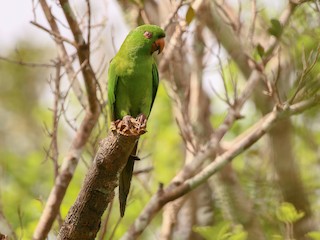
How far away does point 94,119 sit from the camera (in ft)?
14.9

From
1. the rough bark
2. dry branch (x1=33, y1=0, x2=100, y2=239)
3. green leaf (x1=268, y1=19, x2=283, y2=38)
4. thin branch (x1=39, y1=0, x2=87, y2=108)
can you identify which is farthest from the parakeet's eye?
the rough bark

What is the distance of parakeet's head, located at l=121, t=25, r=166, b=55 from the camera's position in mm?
4016

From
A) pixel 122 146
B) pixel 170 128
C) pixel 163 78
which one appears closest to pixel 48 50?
pixel 170 128

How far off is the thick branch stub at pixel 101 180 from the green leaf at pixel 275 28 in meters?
1.65

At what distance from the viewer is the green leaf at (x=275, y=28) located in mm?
4445

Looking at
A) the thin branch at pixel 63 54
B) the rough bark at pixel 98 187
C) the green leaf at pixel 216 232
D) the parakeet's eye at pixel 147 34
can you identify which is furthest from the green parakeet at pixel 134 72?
the rough bark at pixel 98 187

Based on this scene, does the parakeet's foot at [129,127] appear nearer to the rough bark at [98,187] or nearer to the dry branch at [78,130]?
the rough bark at [98,187]

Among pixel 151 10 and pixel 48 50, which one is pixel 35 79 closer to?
pixel 48 50

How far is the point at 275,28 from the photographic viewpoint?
4477 mm

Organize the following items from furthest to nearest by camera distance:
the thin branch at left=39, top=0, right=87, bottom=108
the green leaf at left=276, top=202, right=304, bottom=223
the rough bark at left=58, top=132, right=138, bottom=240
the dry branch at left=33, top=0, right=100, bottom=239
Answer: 1. the thin branch at left=39, top=0, right=87, bottom=108
2. the green leaf at left=276, top=202, right=304, bottom=223
3. the dry branch at left=33, top=0, right=100, bottom=239
4. the rough bark at left=58, top=132, right=138, bottom=240

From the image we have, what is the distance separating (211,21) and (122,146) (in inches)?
122

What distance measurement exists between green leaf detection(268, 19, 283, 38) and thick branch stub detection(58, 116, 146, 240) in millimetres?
1645

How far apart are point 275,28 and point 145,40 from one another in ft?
3.26

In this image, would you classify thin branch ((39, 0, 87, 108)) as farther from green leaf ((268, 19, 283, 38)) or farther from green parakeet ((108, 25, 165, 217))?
green leaf ((268, 19, 283, 38))
